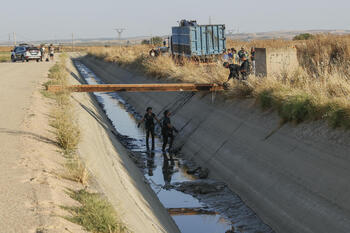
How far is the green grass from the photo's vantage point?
6996mm

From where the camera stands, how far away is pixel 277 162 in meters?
12.8

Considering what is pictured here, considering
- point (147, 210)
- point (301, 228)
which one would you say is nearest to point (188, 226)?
point (147, 210)

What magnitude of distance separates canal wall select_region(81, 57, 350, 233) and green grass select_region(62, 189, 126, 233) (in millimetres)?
4112

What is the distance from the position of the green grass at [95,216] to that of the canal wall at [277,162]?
4112 millimetres

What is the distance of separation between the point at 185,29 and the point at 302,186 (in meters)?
26.6

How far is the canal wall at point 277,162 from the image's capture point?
10.3m

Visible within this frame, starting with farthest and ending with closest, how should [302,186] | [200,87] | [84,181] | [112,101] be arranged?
[112,101] < [200,87] < [302,186] < [84,181]

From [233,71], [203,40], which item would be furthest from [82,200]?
[203,40]

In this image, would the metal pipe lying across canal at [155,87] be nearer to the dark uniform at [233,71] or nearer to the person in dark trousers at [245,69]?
the dark uniform at [233,71]

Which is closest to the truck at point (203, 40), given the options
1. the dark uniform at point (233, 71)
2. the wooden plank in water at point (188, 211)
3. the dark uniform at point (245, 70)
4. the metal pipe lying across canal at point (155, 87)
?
the metal pipe lying across canal at point (155, 87)

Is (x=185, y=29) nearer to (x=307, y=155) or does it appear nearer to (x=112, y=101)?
(x=112, y=101)

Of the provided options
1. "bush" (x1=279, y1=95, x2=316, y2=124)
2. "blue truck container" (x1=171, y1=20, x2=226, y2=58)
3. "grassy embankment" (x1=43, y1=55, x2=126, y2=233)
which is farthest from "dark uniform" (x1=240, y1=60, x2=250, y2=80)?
"blue truck container" (x1=171, y1=20, x2=226, y2=58)

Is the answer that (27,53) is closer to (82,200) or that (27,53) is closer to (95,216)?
(82,200)

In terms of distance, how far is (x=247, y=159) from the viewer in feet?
46.6
